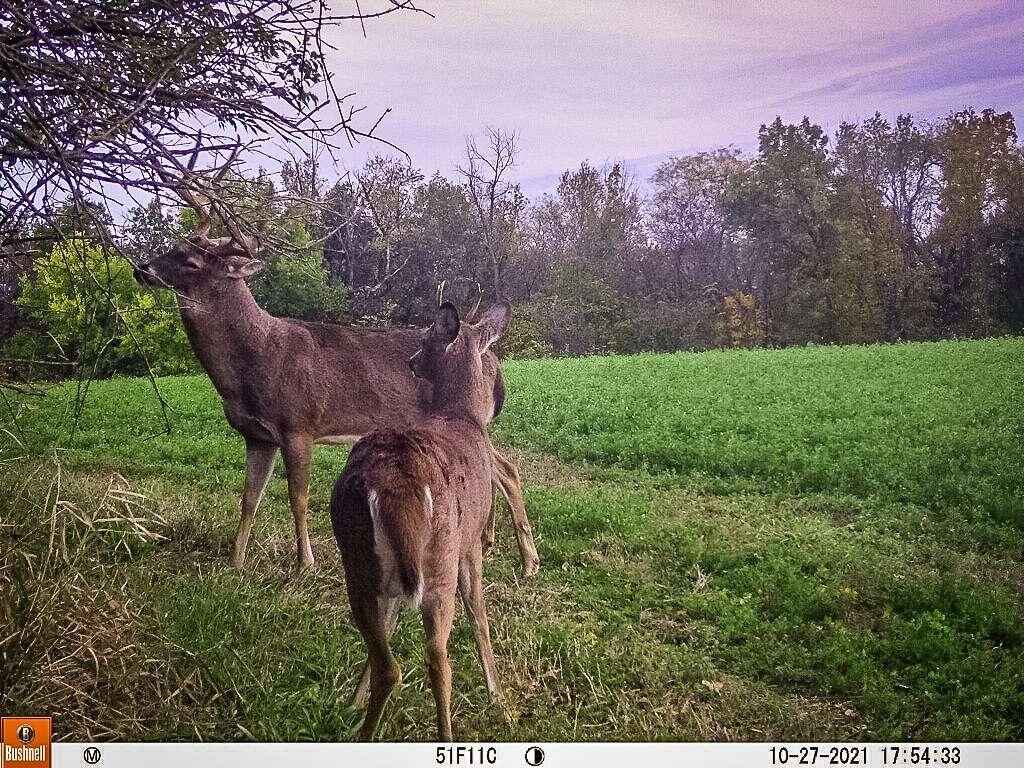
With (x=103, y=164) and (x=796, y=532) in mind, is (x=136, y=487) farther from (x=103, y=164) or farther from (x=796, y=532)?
(x=796, y=532)

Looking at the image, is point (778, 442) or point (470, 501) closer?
point (470, 501)

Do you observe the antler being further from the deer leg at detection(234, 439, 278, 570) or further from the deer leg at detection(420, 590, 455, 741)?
the deer leg at detection(420, 590, 455, 741)

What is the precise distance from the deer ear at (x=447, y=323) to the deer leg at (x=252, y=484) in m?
0.80

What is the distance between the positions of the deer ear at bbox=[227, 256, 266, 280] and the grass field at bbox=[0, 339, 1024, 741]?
0.46 metres

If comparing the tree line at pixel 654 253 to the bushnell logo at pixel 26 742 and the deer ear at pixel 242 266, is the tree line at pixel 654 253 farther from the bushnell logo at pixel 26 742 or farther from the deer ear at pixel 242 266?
the bushnell logo at pixel 26 742

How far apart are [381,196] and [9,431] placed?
1.60 meters

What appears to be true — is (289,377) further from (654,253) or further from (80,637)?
(654,253)

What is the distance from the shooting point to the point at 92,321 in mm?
2826

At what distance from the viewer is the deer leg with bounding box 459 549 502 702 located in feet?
7.22

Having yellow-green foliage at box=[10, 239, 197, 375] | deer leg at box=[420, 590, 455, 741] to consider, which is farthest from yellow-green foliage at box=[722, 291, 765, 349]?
yellow-green foliage at box=[10, 239, 197, 375]

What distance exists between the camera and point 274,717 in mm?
2307

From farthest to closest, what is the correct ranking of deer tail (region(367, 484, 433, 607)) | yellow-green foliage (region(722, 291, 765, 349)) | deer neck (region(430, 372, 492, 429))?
yellow-green foliage (region(722, 291, 765, 349)) < deer neck (region(430, 372, 492, 429)) < deer tail (region(367, 484, 433, 607))

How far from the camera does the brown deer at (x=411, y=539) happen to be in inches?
74.0

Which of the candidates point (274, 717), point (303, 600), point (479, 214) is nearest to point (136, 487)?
point (303, 600)
